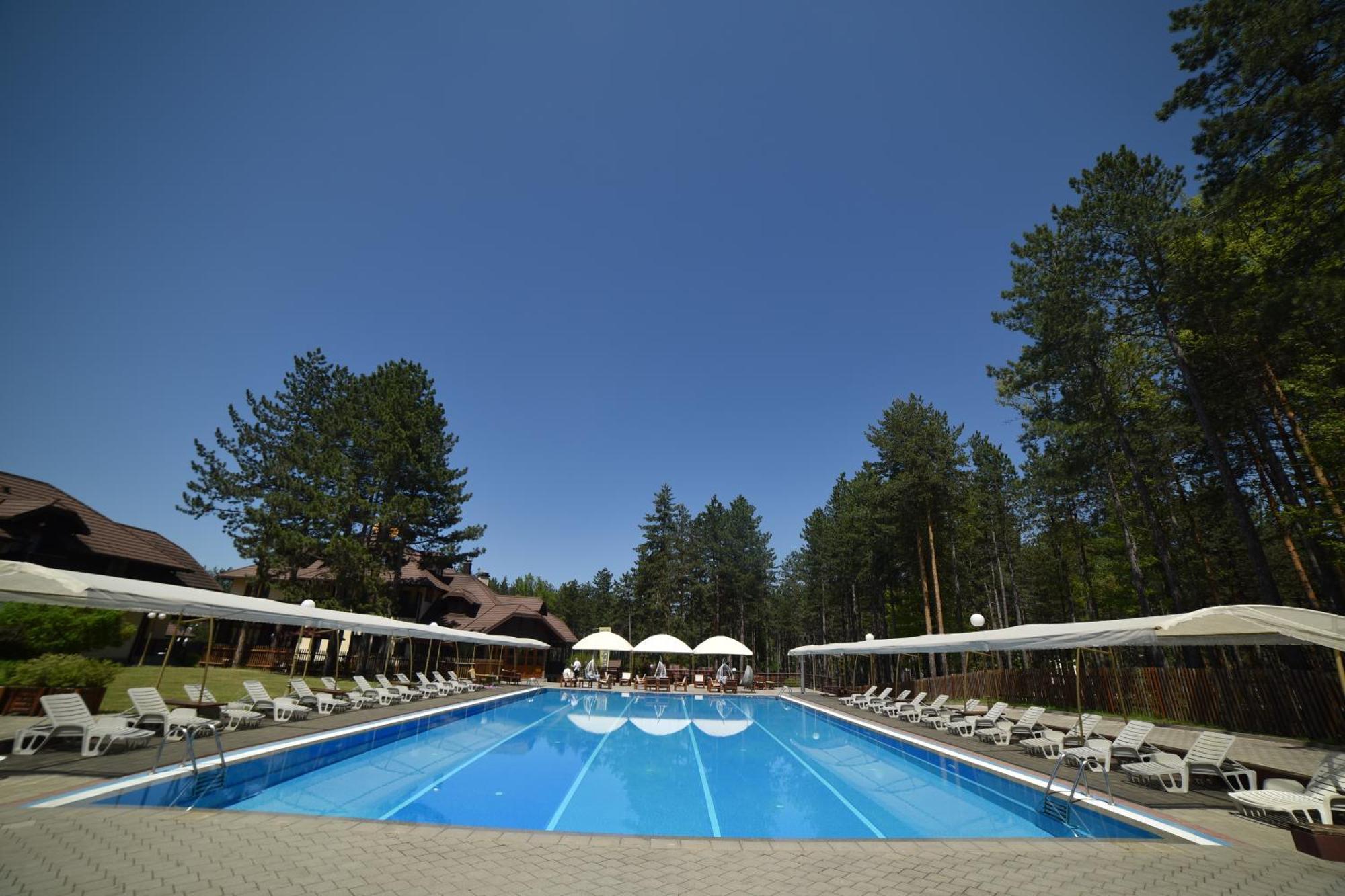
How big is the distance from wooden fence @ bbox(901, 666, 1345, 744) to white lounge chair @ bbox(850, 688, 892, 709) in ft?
15.0

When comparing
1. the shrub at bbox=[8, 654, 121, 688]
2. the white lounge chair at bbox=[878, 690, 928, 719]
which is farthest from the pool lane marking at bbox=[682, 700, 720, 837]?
the shrub at bbox=[8, 654, 121, 688]

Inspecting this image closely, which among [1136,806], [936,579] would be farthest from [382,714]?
[936,579]

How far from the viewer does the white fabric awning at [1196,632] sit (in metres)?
6.67

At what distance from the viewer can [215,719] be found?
10.5m

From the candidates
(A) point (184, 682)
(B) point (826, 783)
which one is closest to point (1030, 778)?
(B) point (826, 783)

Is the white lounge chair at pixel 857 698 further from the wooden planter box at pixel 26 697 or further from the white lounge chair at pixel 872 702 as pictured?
the wooden planter box at pixel 26 697

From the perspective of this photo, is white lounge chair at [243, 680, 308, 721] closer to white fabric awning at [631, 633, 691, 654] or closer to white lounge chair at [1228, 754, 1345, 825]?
white fabric awning at [631, 633, 691, 654]

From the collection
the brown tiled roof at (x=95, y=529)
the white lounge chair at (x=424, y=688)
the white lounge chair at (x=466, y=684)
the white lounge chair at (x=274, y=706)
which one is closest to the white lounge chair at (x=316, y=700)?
the white lounge chair at (x=274, y=706)

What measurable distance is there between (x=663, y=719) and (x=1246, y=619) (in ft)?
58.3

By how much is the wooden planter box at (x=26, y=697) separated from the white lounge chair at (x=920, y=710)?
20.3 meters

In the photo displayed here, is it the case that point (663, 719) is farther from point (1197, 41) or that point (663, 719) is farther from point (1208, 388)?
point (1197, 41)

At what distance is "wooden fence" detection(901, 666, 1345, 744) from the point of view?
11.9 meters

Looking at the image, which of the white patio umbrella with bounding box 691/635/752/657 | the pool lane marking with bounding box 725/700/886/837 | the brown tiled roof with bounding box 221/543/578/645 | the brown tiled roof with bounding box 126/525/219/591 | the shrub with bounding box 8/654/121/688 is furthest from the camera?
the brown tiled roof with bounding box 221/543/578/645

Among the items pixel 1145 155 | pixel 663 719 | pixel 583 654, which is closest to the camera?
pixel 1145 155
